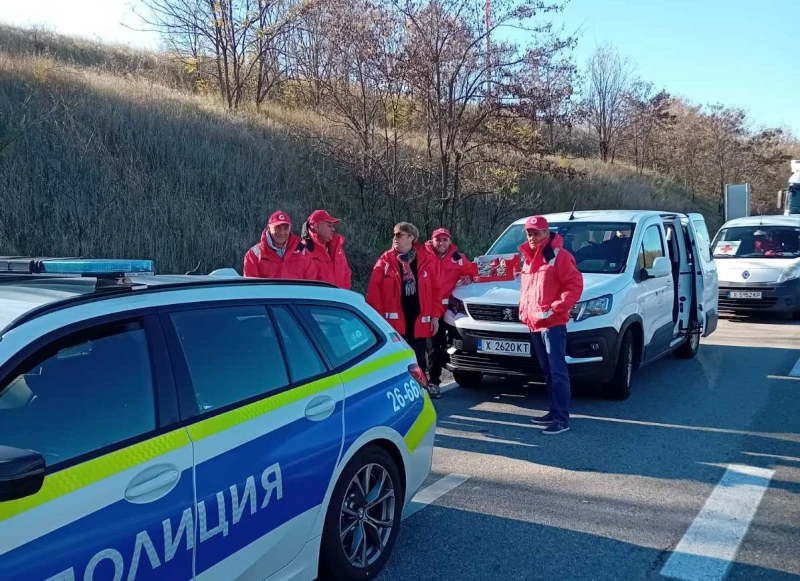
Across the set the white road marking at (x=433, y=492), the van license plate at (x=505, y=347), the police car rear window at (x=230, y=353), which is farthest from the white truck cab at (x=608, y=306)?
the police car rear window at (x=230, y=353)

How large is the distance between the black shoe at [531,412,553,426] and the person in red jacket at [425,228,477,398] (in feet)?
4.49

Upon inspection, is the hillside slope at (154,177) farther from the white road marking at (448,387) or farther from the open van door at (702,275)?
the open van door at (702,275)

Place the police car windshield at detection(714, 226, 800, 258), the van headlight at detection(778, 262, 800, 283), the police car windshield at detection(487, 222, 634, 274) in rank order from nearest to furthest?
1. the police car windshield at detection(487, 222, 634, 274)
2. the van headlight at detection(778, 262, 800, 283)
3. the police car windshield at detection(714, 226, 800, 258)

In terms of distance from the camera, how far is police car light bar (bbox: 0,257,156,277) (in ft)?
9.93

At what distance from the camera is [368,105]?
16.3 meters

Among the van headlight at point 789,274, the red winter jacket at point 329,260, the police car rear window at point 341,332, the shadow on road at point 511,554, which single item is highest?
the red winter jacket at point 329,260

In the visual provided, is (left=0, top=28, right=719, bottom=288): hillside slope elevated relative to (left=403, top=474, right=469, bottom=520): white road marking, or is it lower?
elevated

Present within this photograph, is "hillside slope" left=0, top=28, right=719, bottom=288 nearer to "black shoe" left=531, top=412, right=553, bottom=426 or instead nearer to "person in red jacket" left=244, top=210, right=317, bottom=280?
"person in red jacket" left=244, top=210, right=317, bottom=280

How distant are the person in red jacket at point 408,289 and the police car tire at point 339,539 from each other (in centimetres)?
350

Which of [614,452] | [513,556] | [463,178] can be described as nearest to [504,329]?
[614,452]

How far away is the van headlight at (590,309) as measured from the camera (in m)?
7.35

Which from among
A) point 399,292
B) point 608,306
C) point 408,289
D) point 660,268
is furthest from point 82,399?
point 660,268

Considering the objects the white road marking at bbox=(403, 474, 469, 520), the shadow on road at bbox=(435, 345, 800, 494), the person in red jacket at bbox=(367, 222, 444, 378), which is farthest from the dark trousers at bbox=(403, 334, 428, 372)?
the white road marking at bbox=(403, 474, 469, 520)

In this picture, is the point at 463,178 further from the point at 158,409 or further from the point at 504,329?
the point at 158,409
